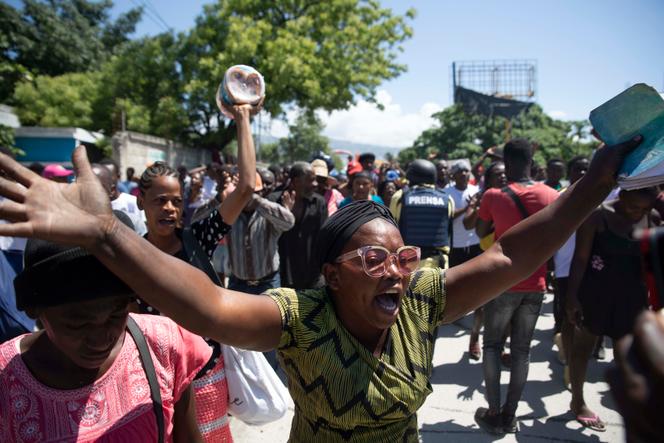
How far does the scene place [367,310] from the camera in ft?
5.76

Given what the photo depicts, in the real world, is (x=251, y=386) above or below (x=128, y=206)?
below

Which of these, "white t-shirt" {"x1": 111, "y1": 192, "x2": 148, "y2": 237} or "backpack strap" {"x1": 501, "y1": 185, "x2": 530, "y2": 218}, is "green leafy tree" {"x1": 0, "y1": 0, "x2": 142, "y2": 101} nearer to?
"white t-shirt" {"x1": 111, "y1": 192, "x2": 148, "y2": 237}

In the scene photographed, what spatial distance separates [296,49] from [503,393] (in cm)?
1851

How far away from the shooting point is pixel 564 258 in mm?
4883

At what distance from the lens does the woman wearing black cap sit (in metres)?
1.57

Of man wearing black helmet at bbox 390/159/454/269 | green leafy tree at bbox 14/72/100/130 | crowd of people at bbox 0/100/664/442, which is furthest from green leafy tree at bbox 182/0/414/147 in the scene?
crowd of people at bbox 0/100/664/442

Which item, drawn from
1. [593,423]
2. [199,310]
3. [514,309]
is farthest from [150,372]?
[593,423]

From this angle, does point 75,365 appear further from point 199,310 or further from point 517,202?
point 517,202

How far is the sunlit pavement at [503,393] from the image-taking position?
3.83 m

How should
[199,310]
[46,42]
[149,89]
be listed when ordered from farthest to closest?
[46,42], [149,89], [199,310]

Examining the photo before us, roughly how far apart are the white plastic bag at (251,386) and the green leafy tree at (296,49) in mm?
18822

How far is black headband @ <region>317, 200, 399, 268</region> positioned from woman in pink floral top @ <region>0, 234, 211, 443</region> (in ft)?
2.36

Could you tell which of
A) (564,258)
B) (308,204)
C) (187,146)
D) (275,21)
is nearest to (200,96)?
(187,146)

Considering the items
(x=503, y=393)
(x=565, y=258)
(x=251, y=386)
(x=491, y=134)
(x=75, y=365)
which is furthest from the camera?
(x=491, y=134)
